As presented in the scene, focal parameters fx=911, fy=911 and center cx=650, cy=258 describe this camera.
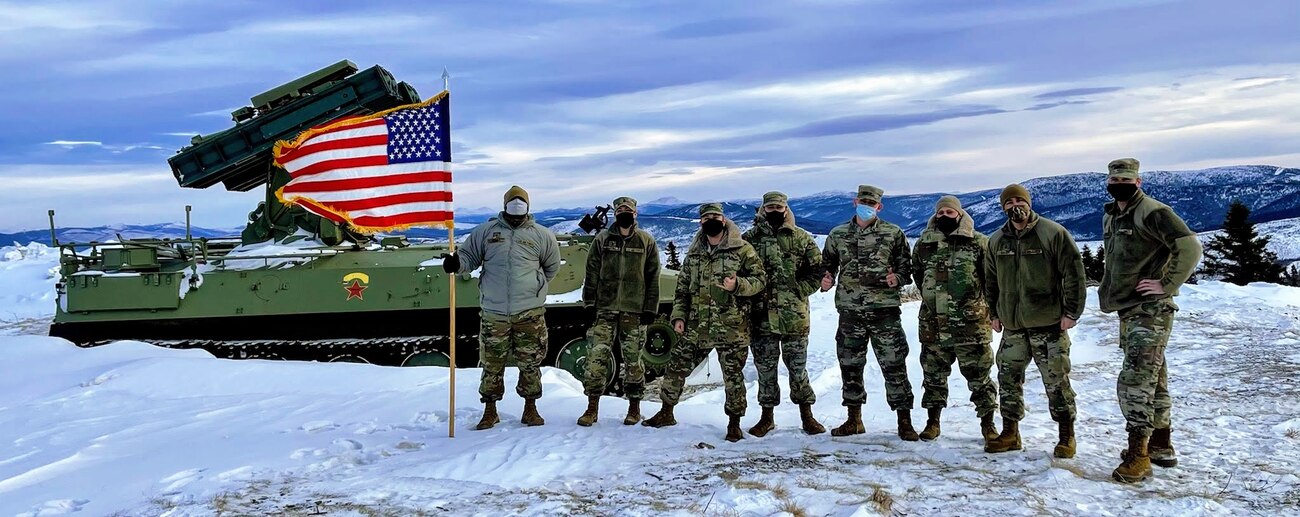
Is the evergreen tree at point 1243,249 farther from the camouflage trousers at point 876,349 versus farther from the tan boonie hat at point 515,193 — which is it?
the tan boonie hat at point 515,193

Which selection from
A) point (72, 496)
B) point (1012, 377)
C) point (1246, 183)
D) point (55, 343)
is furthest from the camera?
point (1246, 183)

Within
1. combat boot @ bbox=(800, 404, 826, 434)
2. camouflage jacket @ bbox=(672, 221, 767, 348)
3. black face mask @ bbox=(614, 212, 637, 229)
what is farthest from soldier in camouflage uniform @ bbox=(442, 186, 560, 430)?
combat boot @ bbox=(800, 404, 826, 434)

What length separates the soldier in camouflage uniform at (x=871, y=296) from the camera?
666 cm

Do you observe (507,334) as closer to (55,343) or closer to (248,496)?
(248,496)

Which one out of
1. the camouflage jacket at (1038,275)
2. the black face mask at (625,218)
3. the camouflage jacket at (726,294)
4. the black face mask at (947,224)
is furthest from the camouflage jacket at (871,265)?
the black face mask at (625,218)

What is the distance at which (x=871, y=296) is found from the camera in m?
6.65

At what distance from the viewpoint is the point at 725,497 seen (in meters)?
5.12

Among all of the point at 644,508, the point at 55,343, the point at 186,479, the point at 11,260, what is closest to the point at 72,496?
the point at 186,479

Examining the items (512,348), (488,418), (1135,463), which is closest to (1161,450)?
(1135,463)

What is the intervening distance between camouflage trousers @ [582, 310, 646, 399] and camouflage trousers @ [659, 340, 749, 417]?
266 mm

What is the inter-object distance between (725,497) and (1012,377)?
2.38 metres

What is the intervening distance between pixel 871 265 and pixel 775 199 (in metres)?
0.88

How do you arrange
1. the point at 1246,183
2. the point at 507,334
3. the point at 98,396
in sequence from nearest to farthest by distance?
the point at 507,334 < the point at 98,396 < the point at 1246,183

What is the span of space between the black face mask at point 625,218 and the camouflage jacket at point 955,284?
7.30 feet
